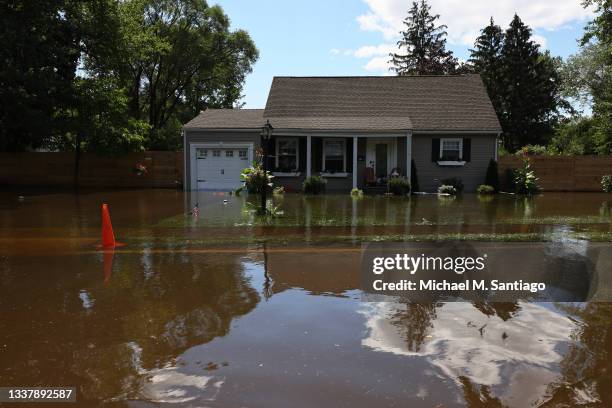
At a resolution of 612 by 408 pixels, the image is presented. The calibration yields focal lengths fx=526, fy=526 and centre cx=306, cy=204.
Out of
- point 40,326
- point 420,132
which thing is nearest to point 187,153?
point 420,132

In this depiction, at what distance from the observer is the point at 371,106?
24.5 meters

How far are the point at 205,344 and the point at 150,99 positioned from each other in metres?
41.7

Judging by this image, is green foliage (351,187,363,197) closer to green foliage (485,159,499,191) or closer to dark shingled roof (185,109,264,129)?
dark shingled roof (185,109,264,129)

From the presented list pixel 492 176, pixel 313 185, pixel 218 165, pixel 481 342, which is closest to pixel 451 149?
pixel 492 176

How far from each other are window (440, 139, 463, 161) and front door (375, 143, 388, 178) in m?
2.46

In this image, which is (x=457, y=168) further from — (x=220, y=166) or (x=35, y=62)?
(x=35, y=62)

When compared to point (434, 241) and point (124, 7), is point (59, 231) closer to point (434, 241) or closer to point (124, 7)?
point (434, 241)

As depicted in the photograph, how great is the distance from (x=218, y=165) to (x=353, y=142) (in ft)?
20.3

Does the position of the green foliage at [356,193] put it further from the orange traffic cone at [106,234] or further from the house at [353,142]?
the orange traffic cone at [106,234]

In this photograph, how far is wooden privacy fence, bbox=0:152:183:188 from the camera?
25219mm

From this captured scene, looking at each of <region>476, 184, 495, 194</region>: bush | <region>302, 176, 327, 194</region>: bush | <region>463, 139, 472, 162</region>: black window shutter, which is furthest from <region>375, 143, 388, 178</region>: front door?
<region>476, 184, 495, 194</region>: bush

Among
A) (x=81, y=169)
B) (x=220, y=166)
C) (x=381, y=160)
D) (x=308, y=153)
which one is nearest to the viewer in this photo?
(x=308, y=153)

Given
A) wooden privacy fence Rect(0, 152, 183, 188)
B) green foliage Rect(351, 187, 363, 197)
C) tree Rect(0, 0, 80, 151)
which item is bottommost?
green foliage Rect(351, 187, 363, 197)

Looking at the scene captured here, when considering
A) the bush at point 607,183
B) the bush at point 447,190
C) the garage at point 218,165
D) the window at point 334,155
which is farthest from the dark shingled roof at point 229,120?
the bush at point 607,183
